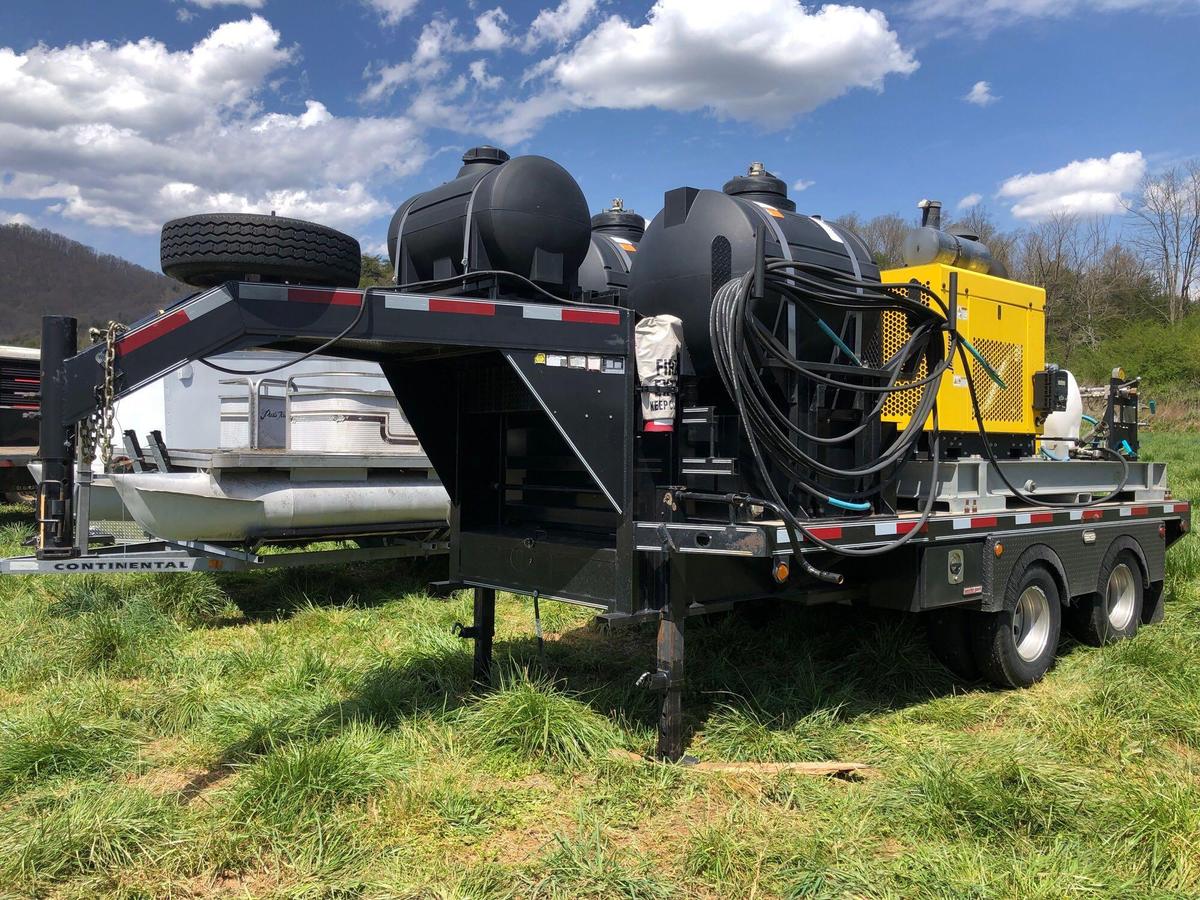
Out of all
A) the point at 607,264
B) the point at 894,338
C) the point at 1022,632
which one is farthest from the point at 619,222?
the point at 1022,632

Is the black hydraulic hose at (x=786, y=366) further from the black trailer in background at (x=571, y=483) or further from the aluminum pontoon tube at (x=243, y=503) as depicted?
the aluminum pontoon tube at (x=243, y=503)

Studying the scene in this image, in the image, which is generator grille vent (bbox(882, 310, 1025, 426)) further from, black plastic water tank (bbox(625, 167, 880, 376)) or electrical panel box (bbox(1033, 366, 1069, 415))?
black plastic water tank (bbox(625, 167, 880, 376))

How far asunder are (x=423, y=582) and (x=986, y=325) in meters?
5.37

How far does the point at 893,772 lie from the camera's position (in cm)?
430

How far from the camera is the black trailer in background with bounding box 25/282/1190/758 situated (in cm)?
385

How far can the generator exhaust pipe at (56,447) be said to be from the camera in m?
3.85

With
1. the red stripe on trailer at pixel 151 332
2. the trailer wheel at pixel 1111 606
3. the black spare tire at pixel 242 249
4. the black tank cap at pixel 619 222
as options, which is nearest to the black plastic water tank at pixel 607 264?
the black tank cap at pixel 619 222

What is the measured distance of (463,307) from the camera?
4152 millimetres

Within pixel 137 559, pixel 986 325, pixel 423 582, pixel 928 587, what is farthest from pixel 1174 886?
pixel 423 582

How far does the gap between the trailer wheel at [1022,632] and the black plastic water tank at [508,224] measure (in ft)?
9.88

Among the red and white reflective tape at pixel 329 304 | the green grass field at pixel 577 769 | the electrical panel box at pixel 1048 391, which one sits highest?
the red and white reflective tape at pixel 329 304

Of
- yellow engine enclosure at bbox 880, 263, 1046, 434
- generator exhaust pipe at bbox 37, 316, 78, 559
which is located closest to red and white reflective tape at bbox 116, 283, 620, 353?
generator exhaust pipe at bbox 37, 316, 78, 559

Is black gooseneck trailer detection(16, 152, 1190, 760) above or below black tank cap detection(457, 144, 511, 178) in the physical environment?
below

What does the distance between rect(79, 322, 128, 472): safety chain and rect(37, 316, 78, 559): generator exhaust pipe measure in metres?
0.06
